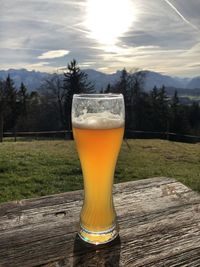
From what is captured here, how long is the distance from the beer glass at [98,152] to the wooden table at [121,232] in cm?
6

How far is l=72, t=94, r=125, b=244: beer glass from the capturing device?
1053mm

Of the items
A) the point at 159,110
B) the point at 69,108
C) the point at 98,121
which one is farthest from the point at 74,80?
the point at 98,121

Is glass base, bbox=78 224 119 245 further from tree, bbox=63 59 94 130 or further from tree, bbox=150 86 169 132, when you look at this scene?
tree, bbox=63 59 94 130

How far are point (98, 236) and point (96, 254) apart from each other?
94 mm

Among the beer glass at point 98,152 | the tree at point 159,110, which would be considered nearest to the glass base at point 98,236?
the beer glass at point 98,152

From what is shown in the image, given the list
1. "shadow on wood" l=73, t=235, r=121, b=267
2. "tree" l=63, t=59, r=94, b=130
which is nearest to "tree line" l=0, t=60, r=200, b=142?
"tree" l=63, t=59, r=94, b=130

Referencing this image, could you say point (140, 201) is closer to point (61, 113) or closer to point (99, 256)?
point (99, 256)

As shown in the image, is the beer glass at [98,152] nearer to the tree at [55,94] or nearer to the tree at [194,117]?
the tree at [194,117]

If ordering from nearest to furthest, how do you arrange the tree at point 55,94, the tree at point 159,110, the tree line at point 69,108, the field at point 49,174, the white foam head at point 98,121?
the white foam head at point 98,121, the field at point 49,174, the tree at point 159,110, the tree line at point 69,108, the tree at point 55,94

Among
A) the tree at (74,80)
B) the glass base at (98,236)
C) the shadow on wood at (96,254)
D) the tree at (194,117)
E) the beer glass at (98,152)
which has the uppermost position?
the tree at (74,80)

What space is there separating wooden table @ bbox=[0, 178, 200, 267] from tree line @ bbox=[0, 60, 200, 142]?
29.7 m

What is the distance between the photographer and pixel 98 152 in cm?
107

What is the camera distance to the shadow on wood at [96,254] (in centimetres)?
94

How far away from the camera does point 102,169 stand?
1.10 m
